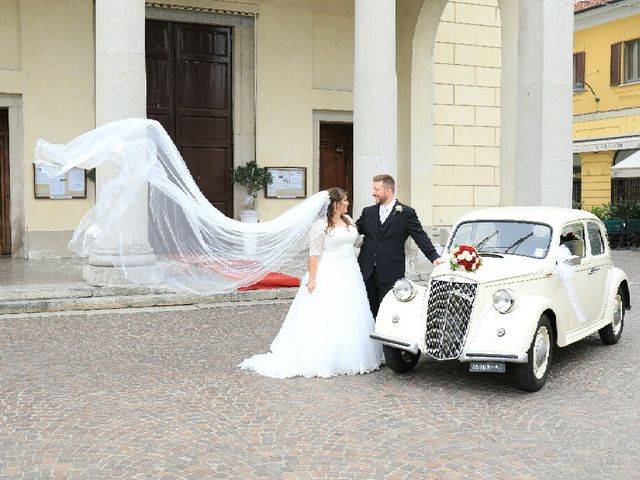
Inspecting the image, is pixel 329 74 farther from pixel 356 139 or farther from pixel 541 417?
pixel 541 417

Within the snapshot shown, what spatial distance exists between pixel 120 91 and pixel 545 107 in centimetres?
711

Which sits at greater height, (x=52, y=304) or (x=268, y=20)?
(x=268, y=20)

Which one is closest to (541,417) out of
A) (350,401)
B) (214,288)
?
(350,401)

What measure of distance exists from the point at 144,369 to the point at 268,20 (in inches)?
444

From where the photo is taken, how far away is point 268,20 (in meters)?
16.7

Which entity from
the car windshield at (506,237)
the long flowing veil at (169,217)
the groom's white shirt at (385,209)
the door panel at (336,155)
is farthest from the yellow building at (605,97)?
the groom's white shirt at (385,209)

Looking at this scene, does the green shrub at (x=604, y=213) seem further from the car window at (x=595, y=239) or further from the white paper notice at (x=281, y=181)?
the car window at (x=595, y=239)

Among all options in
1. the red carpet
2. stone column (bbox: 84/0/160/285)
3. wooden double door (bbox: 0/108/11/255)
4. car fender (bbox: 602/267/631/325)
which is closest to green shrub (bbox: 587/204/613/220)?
the red carpet

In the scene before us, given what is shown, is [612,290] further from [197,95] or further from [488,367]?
[197,95]

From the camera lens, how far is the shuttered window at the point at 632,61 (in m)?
28.4

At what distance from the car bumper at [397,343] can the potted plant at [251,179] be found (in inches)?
370

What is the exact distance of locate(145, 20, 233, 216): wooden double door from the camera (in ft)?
52.4

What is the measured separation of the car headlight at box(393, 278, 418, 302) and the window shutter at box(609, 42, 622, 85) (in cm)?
2532

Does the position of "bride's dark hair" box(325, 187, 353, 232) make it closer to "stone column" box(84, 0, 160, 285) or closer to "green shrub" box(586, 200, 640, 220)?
"stone column" box(84, 0, 160, 285)
